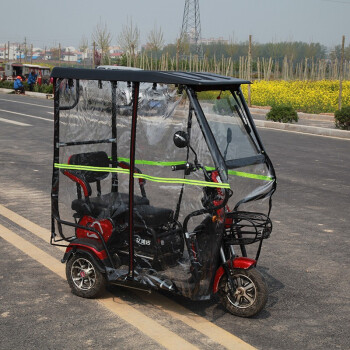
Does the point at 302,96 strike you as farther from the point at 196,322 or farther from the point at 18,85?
the point at 196,322

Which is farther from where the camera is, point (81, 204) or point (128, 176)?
point (81, 204)

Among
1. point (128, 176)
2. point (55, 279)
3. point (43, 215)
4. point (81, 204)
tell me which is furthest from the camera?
point (43, 215)

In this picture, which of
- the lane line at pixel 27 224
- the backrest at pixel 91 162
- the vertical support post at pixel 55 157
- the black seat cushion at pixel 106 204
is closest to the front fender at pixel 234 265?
the black seat cushion at pixel 106 204

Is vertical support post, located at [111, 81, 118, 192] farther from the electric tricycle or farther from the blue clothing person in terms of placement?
the blue clothing person

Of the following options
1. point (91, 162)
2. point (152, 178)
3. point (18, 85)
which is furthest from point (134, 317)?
point (18, 85)

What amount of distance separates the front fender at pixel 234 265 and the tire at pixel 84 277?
84cm

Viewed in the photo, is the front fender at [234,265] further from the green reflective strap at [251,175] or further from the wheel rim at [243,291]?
the green reflective strap at [251,175]

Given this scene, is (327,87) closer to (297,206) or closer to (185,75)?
(297,206)

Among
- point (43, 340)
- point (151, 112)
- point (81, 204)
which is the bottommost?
point (43, 340)

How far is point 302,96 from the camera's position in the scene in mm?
28531

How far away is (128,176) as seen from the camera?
4703 millimetres

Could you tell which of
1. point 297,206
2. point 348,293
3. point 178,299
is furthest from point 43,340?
point 297,206

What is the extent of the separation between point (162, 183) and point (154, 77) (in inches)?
28.7

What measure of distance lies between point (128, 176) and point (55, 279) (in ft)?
4.19
